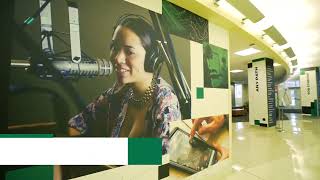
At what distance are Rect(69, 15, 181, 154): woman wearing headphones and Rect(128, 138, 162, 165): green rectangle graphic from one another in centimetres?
12

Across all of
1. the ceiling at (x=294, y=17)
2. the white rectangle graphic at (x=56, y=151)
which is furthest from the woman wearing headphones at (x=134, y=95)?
the ceiling at (x=294, y=17)

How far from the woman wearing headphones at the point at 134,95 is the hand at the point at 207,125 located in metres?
0.47

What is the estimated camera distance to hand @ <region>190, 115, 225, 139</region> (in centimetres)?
282

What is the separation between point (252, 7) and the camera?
3.35 m

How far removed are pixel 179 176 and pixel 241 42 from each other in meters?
3.85

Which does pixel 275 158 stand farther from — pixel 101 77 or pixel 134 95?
pixel 101 77

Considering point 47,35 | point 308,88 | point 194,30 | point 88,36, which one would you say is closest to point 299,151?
point 194,30

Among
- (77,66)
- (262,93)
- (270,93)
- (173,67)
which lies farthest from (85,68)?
(270,93)

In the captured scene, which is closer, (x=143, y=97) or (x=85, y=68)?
(x=85, y=68)

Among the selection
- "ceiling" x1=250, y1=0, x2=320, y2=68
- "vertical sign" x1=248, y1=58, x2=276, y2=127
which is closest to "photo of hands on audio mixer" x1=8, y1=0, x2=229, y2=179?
"ceiling" x1=250, y1=0, x2=320, y2=68

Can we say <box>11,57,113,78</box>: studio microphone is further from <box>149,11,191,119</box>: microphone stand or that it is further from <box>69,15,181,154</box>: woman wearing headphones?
<box>149,11,191,119</box>: microphone stand

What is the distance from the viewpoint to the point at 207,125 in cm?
302

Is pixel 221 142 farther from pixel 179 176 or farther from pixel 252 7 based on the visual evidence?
pixel 252 7

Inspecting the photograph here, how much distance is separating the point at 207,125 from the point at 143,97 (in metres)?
1.29
